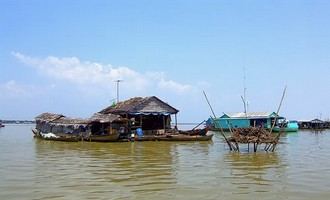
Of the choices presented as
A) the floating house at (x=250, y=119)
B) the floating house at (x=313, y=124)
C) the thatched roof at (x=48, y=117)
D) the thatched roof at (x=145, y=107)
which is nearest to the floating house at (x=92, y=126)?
the thatched roof at (x=145, y=107)

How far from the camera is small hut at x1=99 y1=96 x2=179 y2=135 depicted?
36.2m

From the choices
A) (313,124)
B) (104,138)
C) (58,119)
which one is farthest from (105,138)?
(313,124)

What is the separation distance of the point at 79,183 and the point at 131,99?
2741 cm

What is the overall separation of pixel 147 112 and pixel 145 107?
49 cm

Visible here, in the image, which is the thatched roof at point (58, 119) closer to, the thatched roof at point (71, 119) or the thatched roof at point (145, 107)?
the thatched roof at point (71, 119)

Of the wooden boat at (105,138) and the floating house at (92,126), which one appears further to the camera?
the floating house at (92,126)

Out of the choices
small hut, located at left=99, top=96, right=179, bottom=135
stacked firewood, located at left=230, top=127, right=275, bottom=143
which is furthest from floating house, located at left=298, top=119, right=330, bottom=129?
stacked firewood, located at left=230, top=127, right=275, bottom=143

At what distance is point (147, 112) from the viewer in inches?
1432

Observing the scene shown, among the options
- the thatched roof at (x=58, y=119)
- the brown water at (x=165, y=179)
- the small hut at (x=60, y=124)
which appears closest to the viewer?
the brown water at (x=165, y=179)

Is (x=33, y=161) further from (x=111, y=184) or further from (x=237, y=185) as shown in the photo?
(x=237, y=185)

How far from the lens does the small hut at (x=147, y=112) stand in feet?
119

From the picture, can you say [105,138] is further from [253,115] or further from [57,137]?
[253,115]

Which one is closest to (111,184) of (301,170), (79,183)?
(79,183)

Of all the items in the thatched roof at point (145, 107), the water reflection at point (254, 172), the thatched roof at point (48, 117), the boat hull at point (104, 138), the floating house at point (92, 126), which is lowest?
the water reflection at point (254, 172)
